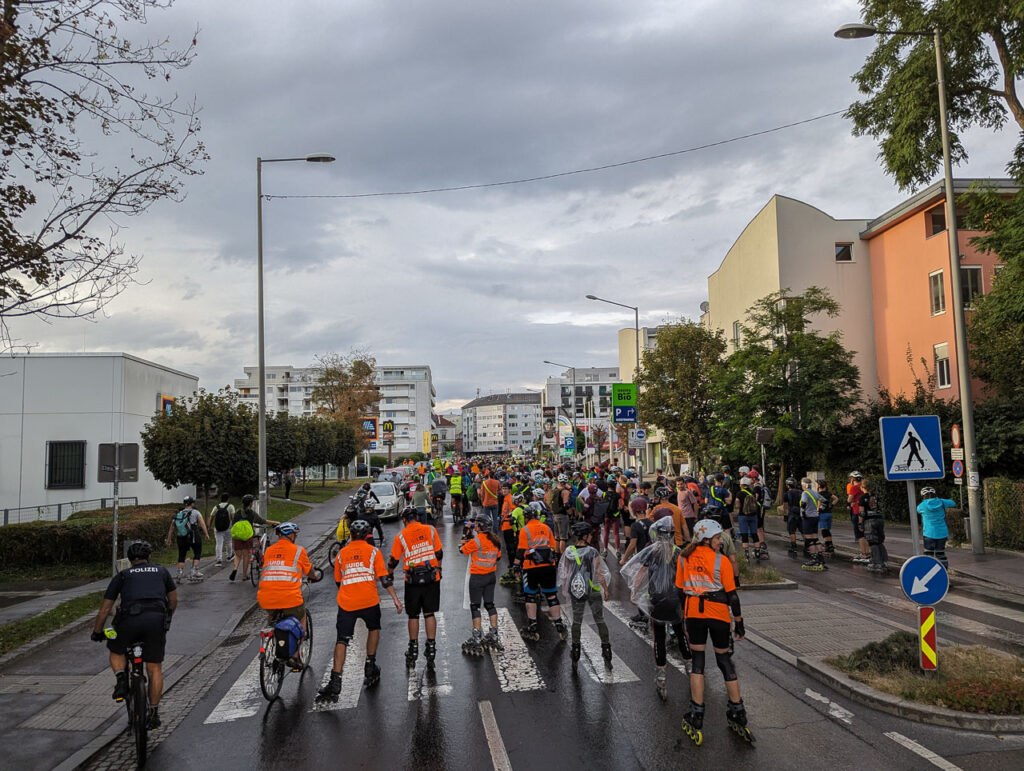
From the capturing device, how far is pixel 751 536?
1541 centimetres

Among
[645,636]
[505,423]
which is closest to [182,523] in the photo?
[645,636]

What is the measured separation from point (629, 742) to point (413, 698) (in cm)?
229

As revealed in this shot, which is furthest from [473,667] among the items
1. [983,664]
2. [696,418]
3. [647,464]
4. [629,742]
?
[647,464]

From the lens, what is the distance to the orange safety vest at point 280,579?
756cm

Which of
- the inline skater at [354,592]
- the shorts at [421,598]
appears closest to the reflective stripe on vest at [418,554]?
the shorts at [421,598]

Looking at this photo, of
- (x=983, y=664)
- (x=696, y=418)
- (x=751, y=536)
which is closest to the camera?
(x=983, y=664)

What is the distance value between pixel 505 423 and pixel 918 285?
15569 centimetres

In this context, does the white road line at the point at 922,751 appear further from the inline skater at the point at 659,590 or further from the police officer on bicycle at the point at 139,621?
the police officer on bicycle at the point at 139,621

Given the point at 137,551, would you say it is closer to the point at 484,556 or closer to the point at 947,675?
the point at 484,556

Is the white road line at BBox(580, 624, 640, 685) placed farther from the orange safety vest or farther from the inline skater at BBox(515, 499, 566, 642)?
the orange safety vest

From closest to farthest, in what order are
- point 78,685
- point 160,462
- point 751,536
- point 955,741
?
point 955,741 → point 78,685 → point 751,536 → point 160,462

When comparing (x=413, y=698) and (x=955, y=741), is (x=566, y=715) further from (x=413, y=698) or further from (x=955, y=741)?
(x=955, y=741)

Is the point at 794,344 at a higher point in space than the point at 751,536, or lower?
higher

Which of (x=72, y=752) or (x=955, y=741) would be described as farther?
(x=72, y=752)
